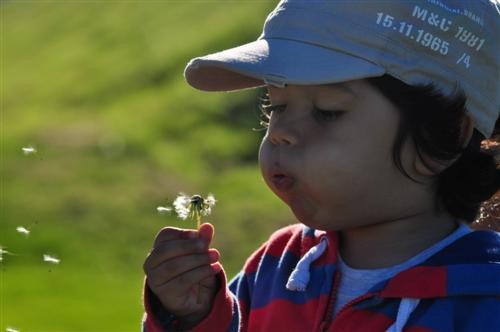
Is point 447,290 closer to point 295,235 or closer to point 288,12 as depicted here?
point 295,235

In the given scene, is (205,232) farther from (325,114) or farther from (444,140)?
(444,140)

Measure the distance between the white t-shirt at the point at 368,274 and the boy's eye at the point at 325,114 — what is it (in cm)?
40

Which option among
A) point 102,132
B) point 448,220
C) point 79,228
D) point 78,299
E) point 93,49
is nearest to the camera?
point 448,220

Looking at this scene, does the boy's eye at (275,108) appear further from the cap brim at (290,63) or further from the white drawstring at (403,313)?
the white drawstring at (403,313)

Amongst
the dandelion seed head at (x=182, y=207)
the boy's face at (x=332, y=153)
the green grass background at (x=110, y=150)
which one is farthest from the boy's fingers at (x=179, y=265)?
the green grass background at (x=110, y=150)

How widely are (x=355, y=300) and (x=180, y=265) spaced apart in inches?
15.9

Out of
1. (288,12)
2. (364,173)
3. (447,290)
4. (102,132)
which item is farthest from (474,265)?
(102,132)

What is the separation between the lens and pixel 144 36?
18.1 meters

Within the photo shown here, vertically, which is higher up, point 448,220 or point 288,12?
point 288,12

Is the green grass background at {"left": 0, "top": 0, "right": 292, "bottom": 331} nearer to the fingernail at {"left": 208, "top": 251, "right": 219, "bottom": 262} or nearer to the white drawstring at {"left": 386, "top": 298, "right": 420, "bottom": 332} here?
the fingernail at {"left": 208, "top": 251, "right": 219, "bottom": 262}

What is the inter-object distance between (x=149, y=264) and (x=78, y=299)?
8308mm

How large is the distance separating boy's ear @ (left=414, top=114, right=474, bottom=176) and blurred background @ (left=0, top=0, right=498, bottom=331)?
258 inches

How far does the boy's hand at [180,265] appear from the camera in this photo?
2.47 meters

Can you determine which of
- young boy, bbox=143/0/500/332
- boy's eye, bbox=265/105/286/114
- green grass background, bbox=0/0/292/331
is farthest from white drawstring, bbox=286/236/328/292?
green grass background, bbox=0/0/292/331
